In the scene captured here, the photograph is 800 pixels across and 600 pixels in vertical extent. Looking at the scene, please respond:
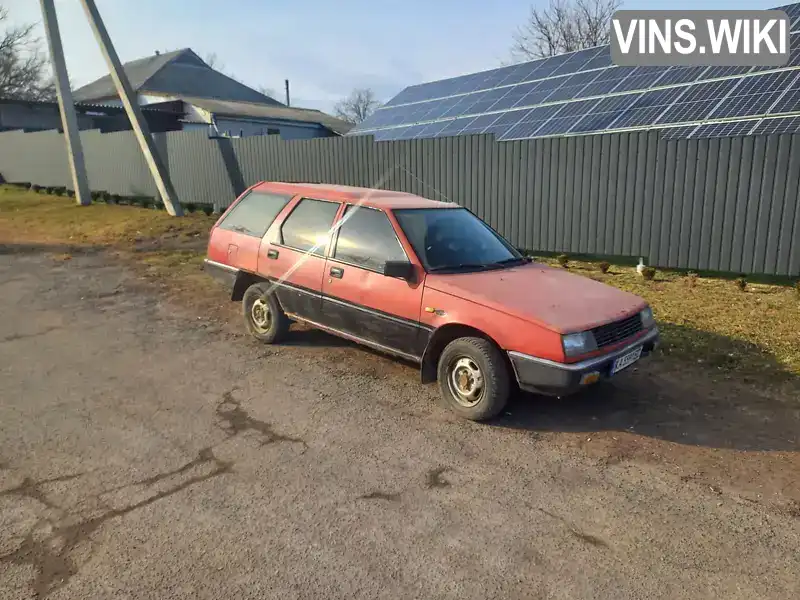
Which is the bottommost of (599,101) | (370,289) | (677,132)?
(370,289)

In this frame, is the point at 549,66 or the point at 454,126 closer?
the point at 454,126

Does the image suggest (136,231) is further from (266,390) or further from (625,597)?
(625,597)

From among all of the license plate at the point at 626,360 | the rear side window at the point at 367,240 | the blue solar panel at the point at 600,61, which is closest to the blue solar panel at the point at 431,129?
the blue solar panel at the point at 600,61

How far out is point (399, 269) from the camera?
4.82m

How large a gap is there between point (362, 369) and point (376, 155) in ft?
30.5

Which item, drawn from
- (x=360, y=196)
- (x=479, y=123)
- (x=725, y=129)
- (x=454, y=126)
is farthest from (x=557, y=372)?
(x=454, y=126)

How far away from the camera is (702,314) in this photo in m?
7.32

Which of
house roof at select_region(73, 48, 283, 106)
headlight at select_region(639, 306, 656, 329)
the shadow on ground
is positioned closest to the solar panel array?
headlight at select_region(639, 306, 656, 329)

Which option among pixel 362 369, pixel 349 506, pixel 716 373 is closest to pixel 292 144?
pixel 362 369

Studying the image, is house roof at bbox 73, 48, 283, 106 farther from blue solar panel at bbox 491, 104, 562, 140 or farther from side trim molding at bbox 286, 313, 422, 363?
side trim molding at bbox 286, 313, 422, 363

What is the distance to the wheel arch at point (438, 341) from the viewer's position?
4.64 meters

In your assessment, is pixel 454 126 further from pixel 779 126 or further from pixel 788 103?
pixel 779 126

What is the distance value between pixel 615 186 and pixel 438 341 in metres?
7.18

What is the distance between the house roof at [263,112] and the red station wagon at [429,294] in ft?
95.6
